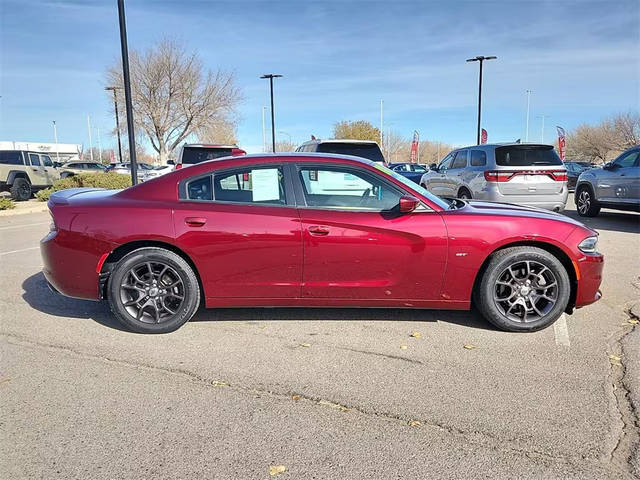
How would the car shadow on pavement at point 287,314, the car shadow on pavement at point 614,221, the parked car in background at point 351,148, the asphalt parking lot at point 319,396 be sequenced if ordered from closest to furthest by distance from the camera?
the asphalt parking lot at point 319,396
the car shadow on pavement at point 287,314
the car shadow on pavement at point 614,221
the parked car in background at point 351,148

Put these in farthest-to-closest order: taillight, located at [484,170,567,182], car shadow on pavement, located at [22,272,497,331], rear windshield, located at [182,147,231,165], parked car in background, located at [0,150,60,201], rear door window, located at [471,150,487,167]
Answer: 1. parked car in background, located at [0,150,60,201]
2. rear windshield, located at [182,147,231,165]
3. rear door window, located at [471,150,487,167]
4. taillight, located at [484,170,567,182]
5. car shadow on pavement, located at [22,272,497,331]

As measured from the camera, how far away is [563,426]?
8.68 ft

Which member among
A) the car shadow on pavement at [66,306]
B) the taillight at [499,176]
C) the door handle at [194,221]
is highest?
the taillight at [499,176]

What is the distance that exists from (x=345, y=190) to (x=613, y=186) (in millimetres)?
8711

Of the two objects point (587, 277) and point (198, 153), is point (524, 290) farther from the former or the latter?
point (198, 153)

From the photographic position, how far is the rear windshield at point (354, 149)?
9.81m

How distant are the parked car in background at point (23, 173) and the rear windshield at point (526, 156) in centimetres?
1605

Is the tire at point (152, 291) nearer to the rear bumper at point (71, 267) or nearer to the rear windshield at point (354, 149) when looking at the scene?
the rear bumper at point (71, 267)

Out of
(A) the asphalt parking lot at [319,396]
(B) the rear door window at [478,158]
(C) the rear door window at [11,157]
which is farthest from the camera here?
(C) the rear door window at [11,157]

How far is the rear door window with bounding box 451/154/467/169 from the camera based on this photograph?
1011 cm

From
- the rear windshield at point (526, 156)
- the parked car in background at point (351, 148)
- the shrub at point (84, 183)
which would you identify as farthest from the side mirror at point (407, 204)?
the shrub at point (84, 183)

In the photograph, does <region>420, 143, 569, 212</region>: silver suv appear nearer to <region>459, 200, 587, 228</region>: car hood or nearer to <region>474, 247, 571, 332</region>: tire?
<region>459, 200, 587, 228</region>: car hood

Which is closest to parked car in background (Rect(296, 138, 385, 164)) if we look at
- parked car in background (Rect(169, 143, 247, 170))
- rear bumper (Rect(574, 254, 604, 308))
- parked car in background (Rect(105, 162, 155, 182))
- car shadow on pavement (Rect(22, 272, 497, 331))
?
parked car in background (Rect(169, 143, 247, 170))

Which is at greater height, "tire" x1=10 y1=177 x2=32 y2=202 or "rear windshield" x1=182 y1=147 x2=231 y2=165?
"rear windshield" x1=182 y1=147 x2=231 y2=165
